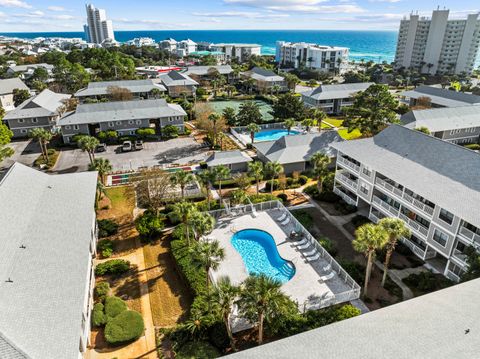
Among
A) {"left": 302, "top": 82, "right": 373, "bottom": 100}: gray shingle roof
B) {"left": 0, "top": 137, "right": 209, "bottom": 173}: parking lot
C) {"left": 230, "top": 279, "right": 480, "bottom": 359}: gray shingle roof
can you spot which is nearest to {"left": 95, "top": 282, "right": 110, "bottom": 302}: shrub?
{"left": 230, "top": 279, "right": 480, "bottom": 359}: gray shingle roof

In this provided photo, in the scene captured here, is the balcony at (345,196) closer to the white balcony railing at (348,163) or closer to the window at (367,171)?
the white balcony railing at (348,163)

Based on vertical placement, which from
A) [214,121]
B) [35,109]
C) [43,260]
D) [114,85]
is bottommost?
[43,260]

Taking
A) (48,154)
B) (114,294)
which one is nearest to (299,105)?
(48,154)

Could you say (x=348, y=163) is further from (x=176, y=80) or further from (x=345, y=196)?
(x=176, y=80)

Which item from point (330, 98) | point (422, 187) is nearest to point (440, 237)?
point (422, 187)

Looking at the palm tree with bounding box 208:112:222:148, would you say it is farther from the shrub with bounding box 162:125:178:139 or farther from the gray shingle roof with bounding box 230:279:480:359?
the gray shingle roof with bounding box 230:279:480:359
